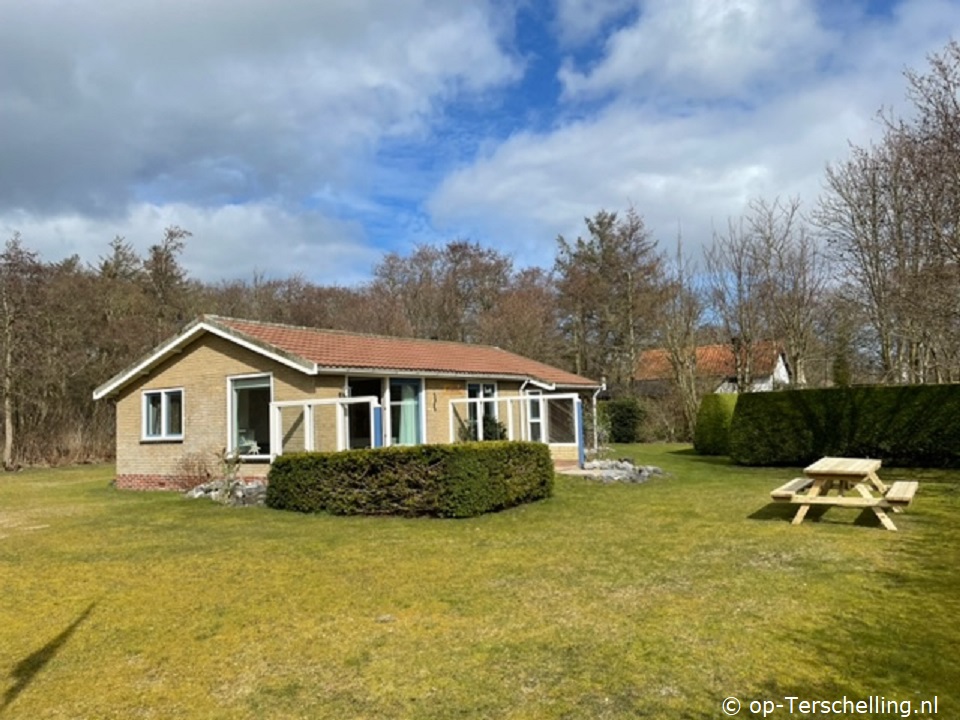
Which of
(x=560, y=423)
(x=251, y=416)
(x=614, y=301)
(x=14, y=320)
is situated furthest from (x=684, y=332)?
(x=14, y=320)

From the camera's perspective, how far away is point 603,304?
37656mm

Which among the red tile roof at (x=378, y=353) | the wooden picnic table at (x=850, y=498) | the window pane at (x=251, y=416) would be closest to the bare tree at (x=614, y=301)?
the red tile roof at (x=378, y=353)

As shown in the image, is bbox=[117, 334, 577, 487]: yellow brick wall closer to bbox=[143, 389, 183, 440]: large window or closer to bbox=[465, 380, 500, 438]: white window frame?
bbox=[143, 389, 183, 440]: large window

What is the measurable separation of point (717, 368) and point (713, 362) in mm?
530

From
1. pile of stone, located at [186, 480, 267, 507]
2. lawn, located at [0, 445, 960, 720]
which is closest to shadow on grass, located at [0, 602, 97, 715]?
lawn, located at [0, 445, 960, 720]

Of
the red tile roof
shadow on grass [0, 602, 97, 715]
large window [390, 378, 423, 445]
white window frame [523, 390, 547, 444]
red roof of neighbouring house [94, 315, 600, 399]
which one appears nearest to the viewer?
shadow on grass [0, 602, 97, 715]

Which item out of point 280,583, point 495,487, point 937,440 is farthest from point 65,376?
point 937,440

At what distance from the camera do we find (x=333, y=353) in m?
16.0

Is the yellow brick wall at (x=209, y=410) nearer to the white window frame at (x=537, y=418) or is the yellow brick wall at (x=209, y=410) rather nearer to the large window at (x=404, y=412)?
the large window at (x=404, y=412)

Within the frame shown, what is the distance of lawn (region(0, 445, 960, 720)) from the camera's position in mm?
4086

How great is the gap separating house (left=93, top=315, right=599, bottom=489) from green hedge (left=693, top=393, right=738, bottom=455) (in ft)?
22.3

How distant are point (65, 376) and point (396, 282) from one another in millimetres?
16533

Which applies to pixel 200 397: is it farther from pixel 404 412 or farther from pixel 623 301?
pixel 623 301

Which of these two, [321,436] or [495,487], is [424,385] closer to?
[321,436]
